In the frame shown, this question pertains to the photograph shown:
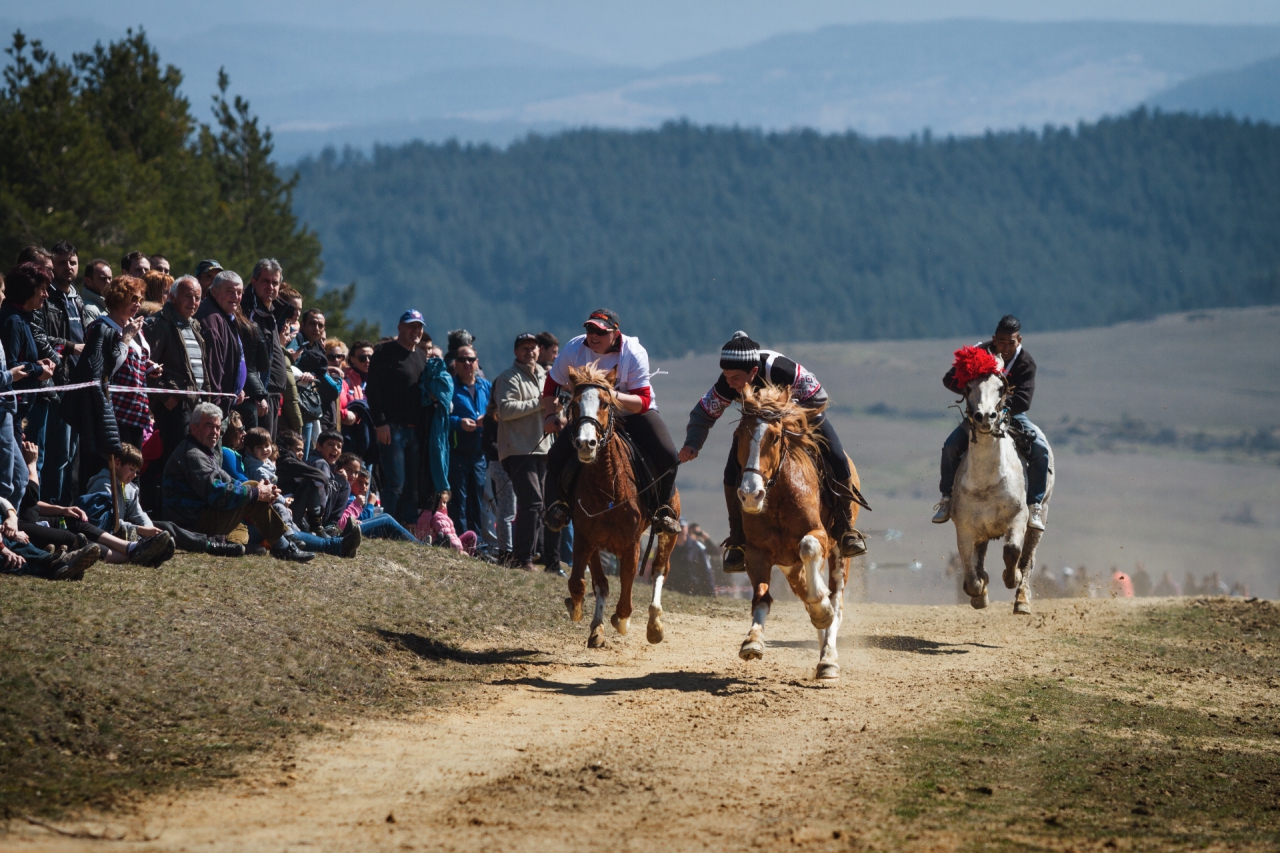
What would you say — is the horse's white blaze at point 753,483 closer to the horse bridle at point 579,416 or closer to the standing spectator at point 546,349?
the horse bridle at point 579,416

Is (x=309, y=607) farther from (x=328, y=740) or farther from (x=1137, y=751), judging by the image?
(x=1137, y=751)

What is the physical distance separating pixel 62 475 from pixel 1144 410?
15187 centimetres

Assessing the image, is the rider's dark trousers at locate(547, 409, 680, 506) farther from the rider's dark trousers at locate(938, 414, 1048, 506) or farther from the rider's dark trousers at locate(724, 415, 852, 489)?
the rider's dark trousers at locate(938, 414, 1048, 506)

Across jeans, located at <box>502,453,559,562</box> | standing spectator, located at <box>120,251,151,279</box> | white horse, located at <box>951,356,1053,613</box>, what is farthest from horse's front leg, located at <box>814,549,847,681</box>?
standing spectator, located at <box>120,251,151,279</box>

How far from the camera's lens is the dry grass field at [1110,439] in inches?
3767

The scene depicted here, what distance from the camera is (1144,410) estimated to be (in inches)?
6004

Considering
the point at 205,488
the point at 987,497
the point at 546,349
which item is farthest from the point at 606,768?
the point at 546,349

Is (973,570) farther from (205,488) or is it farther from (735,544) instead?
(205,488)

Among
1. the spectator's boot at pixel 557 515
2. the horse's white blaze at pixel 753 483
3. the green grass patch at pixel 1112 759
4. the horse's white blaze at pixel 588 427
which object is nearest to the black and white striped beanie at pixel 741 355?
the horse's white blaze at pixel 753 483

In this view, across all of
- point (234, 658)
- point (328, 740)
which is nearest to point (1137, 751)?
point (328, 740)

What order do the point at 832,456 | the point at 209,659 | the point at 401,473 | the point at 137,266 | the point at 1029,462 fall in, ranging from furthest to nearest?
1. the point at 401,473
2. the point at 1029,462
3. the point at 137,266
4. the point at 832,456
5. the point at 209,659

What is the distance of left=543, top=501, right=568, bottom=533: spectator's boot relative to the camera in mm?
12219

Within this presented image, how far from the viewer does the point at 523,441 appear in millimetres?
15906

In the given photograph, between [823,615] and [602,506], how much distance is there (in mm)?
2026
